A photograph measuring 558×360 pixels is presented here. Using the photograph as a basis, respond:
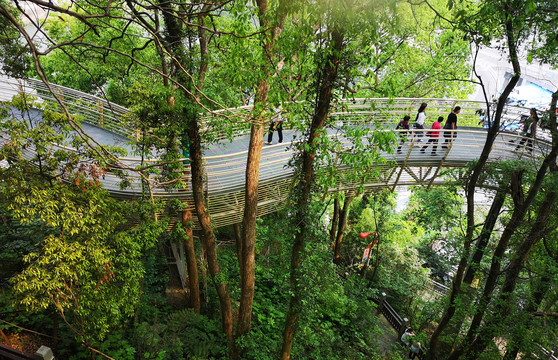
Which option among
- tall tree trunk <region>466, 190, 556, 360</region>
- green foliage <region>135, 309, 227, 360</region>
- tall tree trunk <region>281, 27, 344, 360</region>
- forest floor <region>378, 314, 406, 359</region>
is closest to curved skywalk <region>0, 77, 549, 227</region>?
tall tree trunk <region>466, 190, 556, 360</region>

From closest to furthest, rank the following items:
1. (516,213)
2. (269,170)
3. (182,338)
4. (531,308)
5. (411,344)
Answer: (516,213) → (531,308) → (182,338) → (269,170) → (411,344)

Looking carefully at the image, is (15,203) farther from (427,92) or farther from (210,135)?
(427,92)

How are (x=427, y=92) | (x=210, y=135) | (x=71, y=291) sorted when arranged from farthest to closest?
1. (x=427, y=92)
2. (x=210, y=135)
3. (x=71, y=291)

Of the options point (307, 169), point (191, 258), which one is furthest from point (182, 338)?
point (307, 169)

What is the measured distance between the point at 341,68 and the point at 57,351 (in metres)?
6.59

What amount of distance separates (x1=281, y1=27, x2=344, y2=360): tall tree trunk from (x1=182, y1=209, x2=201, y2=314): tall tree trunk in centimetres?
281

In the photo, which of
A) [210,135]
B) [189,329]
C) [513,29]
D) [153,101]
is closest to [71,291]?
[153,101]

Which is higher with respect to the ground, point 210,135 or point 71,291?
point 210,135

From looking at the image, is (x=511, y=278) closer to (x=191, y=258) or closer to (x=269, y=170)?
(x=269, y=170)

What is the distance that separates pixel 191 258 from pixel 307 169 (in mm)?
4368

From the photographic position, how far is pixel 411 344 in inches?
398

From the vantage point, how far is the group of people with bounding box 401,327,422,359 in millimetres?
9734

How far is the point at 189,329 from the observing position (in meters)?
7.38

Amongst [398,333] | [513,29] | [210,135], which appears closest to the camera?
[513,29]
